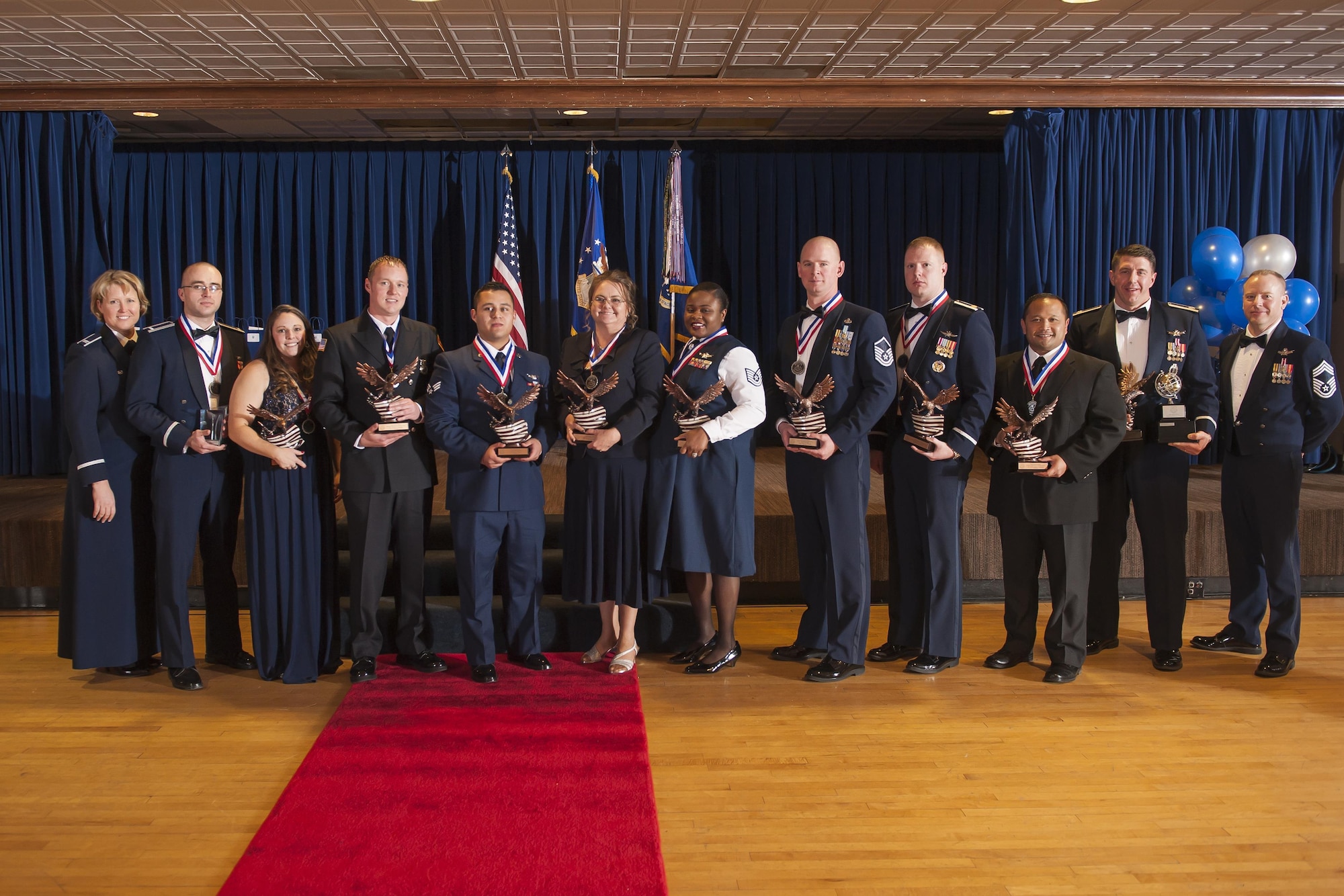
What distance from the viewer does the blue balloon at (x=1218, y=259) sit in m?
6.70

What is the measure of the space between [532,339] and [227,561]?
518 centimetres

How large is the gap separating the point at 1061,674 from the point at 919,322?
1428mm

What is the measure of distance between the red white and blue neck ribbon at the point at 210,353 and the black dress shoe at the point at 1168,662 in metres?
3.79

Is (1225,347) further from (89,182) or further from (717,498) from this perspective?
(89,182)

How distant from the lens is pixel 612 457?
3.72m

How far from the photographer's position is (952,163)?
891 centimetres

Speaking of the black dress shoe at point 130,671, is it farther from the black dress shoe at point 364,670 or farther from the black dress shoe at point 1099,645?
the black dress shoe at point 1099,645

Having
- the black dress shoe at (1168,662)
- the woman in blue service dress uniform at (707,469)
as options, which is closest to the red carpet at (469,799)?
the woman in blue service dress uniform at (707,469)

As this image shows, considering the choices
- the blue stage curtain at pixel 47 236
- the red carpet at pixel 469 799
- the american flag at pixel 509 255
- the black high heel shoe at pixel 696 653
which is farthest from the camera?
the american flag at pixel 509 255

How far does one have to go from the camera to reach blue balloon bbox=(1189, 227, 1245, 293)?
22.0 ft

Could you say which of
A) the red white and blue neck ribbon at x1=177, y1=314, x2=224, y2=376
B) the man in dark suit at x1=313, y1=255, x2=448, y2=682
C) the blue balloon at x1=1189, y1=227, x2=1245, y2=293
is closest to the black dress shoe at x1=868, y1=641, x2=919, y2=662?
the man in dark suit at x1=313, y1=255, x2=448, y2=682

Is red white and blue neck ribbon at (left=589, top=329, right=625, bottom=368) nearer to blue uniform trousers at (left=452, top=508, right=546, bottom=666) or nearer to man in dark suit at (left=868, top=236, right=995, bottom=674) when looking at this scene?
blue uniform trousers at (left=452, top=508, right=546, bottom=666)

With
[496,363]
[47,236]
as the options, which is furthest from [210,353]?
[47,236]

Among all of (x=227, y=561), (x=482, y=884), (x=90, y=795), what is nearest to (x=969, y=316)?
(x=482, y=884)
